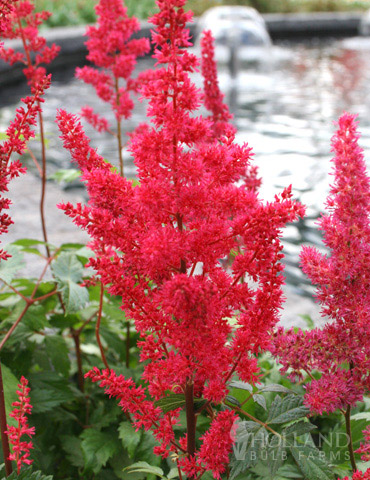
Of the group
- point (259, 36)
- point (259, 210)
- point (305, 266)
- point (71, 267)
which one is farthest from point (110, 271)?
point (259, 36)

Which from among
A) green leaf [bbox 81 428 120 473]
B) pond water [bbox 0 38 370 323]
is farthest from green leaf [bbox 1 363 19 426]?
pond water [bbox 0 38 370 323]

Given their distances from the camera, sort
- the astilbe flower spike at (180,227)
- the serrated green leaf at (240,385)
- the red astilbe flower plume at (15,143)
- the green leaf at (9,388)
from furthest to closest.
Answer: the green leaf at (9,388) < the serrated green leaf at (240,385) < the red astilbe flower plume at (15,143) < the astilbe flower spike at (180,227)

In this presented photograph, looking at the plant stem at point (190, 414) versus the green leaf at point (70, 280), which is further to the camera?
the green leaf at point (70, 280)

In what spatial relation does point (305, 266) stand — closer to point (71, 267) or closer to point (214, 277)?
point (214, 277)

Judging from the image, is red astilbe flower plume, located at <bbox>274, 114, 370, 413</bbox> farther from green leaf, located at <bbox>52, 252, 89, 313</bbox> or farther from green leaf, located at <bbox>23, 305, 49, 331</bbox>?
green leaf, located at <bbox>23, 305, 49, 331</bbox>

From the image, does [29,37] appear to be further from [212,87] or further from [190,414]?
[190,414]

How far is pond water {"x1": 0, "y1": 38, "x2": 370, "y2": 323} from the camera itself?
6309 millimetres

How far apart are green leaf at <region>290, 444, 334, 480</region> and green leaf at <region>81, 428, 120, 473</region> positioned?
2.82 ft

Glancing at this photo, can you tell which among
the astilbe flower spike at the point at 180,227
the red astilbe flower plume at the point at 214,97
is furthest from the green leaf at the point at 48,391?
the red astilbe flower plume at the point at 214,97

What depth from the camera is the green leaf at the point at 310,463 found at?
151 centimetres

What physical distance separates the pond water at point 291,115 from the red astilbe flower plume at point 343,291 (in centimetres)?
200

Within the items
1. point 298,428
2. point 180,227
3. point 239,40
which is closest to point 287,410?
point 298,428

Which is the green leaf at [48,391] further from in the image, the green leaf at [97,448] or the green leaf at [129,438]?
the green leaf at [129,438]

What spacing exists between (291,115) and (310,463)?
1027 cm
